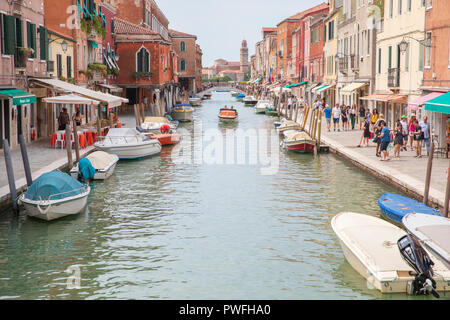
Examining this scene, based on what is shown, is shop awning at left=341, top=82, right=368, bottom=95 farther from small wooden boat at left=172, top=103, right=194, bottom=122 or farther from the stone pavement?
small wooden boat at left=172, top=103, right=194, bottom=122

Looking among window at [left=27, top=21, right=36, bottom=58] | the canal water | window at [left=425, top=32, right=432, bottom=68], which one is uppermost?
window at [left=27, top=21, right=36, bottom=58]

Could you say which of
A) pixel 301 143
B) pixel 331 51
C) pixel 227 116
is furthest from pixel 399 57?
pixel 331 51

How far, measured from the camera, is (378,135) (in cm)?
2275

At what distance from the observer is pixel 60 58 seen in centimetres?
3122

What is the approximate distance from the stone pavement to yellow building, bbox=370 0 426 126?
3.12 m

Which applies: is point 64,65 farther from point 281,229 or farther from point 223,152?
point 281,229

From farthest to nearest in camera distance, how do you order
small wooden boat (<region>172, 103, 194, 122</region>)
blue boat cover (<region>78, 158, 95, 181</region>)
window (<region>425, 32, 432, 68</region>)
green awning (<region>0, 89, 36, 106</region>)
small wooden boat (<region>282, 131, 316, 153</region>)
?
small wooden boat (<region>172, 103, 194, 122</region>) → small wooden boat (<region>282, 131, 316, 153</region>) → window (<region>425, 32, 432, 68</region>) → green awning (<region>0, 89, 36, 106</region>) → blue boat cover (<region>78, 158, 95, 181</region>)

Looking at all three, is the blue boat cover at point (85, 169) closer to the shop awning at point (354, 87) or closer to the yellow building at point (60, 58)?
the yellow building at point (60, 58)

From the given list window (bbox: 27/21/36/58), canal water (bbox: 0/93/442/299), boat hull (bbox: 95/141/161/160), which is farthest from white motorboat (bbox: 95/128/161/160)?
window (bbox: 27/21/36/58)

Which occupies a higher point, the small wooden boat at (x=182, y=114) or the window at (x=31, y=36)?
the window at (x=31, y=36)

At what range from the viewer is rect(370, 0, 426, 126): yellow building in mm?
26062

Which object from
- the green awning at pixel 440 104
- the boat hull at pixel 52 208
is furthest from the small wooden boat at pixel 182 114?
the boat hull at pixel 52 208

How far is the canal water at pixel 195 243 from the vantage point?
34.4ft

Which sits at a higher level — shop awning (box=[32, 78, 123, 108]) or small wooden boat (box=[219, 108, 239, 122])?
shop awning (box=[32, 78, 123, 108])
